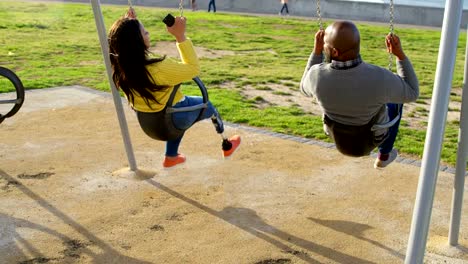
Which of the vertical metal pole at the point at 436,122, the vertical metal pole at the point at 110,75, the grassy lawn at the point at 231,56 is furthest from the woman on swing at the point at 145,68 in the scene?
the grassy lawn at the point at 231,56

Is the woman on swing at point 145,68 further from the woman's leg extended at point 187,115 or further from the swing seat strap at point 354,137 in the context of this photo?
the swing seat strap at point 354,137

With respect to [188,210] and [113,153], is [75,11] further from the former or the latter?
[188,210]

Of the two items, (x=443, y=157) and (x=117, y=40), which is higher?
(x=117, y=40)

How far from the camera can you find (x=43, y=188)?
20.8 ft

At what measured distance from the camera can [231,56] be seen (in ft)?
52.3

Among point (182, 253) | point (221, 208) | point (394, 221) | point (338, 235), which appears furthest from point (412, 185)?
point (182, 253)

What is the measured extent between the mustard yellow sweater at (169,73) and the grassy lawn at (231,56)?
3578 mm

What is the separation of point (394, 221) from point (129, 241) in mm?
2305

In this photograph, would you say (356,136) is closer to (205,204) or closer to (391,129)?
(391,129)

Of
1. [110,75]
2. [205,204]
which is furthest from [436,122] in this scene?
[110,75]

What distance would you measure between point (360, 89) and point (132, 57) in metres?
1.78

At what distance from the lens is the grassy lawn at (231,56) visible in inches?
365

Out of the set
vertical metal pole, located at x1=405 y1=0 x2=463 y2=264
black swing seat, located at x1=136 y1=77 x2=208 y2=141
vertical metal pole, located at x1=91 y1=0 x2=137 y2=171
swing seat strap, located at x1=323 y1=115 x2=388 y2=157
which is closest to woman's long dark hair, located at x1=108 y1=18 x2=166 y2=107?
black swing seat, located at x1=136 y1=77 x2=208 y2=141

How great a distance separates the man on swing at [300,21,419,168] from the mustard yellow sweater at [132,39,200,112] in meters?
0.93
